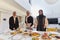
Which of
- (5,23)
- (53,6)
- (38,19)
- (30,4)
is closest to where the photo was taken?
(38,19)

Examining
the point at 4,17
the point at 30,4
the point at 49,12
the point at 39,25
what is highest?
the point at 30,4

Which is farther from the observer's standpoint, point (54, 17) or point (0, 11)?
point (54, 17)

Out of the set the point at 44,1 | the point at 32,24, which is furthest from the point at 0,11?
the point at 44,1

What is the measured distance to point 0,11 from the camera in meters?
3.12

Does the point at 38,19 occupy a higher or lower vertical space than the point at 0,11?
lower

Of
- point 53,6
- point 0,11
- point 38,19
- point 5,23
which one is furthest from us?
point 53,6

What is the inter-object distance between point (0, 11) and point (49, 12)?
3581 millimetres

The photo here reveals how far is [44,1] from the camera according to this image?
6.20m

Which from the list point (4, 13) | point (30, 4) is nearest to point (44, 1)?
point (30, 4)

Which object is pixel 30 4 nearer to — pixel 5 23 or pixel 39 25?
pixel 5 23

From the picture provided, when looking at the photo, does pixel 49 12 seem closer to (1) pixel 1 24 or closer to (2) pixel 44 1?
(2) pixel 44 1

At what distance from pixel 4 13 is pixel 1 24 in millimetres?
322

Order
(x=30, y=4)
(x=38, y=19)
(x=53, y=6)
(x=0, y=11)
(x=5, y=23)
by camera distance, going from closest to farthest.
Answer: (x=38, y=19)
(x=0, y=11)
(x=5, y=23)
(x=53, y=6)
(x=30, y=4)

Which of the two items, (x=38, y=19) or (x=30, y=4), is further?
(x=30, y=4)
